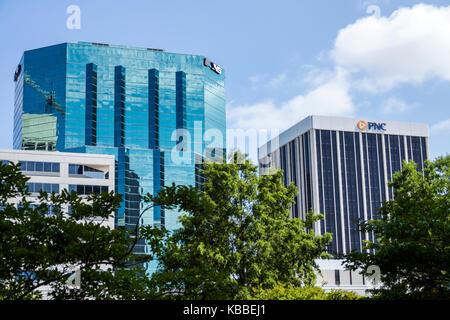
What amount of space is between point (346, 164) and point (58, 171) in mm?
71216

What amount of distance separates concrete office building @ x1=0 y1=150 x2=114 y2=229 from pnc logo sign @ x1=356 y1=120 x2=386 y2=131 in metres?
70.0

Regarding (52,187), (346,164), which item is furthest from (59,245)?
(346,164)

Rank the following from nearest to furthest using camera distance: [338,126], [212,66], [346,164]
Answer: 1. [212,66]
2. [346,164]
3. [338,126]

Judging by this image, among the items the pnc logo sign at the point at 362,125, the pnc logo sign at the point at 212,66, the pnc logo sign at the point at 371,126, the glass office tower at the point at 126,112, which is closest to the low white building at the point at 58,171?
the glass office tower at the point at 126,112

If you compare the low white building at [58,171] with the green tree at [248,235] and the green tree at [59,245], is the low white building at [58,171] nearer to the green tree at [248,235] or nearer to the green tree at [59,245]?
the green tree at [248,235]

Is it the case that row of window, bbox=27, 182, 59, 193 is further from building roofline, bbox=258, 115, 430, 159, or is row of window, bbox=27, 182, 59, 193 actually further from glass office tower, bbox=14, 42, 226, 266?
building roofline, bbox=258, 115, 430, 159

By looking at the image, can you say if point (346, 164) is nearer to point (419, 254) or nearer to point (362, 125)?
point (362, 125)

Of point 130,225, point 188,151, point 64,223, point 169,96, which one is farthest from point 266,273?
point 169,96

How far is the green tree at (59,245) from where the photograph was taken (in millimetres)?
8078

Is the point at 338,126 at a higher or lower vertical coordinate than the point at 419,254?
higher

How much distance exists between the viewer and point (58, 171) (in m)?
69.4
